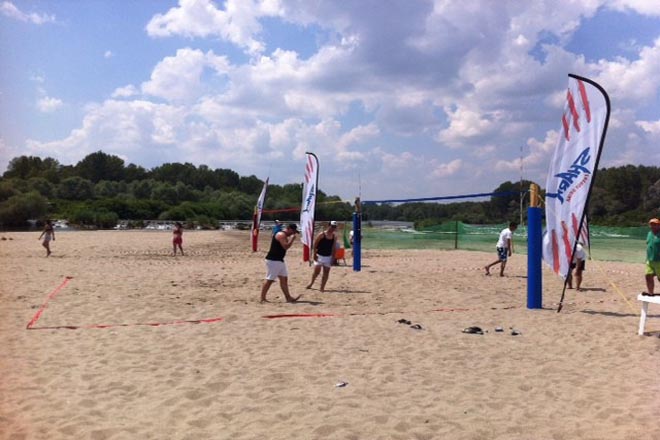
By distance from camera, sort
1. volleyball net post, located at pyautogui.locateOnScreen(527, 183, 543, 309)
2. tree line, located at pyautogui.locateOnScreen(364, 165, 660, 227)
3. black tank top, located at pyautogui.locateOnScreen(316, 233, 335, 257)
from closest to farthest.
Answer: volleyball net post, located at pyautogui.locateOnScreen(527, 183, 543, 309) < black tank top, located at pyautogui.locateOnScreen(316, 233, 335, 257) < tree line, located at pyautogui.locateOnScreen(364, 165, 660, 227)

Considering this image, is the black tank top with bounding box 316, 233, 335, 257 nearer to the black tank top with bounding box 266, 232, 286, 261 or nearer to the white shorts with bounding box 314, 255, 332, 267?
the white shorts with bounding box 314, 255, 332, 267

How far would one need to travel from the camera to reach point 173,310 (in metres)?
7.94

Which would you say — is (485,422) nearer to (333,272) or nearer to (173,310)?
(173,310)

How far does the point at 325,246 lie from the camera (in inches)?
395

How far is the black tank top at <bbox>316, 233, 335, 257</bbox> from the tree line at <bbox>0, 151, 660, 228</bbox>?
32.3 meters

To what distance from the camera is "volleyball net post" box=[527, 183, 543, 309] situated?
8047 mm

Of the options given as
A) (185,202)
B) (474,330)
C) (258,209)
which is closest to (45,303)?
(474,330)

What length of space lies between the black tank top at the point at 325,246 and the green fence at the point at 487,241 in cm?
1282

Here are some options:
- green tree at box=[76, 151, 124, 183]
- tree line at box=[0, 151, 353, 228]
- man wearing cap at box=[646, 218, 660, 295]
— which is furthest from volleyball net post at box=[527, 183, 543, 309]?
green tree at box=[76, 151, 124, 183]

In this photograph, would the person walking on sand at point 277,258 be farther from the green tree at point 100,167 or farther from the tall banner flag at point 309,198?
the green tree at point 100,167

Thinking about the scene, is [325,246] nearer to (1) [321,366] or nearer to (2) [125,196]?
(1) [321,366]

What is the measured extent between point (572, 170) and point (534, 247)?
1361 millimetres

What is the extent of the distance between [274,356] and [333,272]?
783 cm

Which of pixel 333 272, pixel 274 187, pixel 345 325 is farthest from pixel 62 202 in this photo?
pixel 345 325
